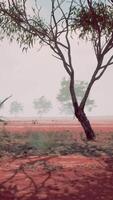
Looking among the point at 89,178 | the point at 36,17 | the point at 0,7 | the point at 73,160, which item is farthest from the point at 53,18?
the point at 89,178

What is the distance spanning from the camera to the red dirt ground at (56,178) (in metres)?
11.2

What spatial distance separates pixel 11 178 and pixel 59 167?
5.91 ft

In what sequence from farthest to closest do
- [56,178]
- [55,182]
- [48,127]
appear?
[48,127], [56,178], [55,182]

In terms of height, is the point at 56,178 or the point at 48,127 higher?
the point at 48,127

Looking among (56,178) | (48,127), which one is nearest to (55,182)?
(56,178)

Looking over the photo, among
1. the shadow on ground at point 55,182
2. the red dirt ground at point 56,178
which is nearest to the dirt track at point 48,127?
the red dirt ground at point 56,178

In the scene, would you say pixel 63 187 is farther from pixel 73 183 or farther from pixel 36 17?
pixel 36 17

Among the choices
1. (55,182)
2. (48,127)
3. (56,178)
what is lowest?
(55,182)

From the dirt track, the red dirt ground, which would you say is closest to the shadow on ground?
the red dirt ground

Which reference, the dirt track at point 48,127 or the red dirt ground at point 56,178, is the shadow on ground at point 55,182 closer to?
the red dirt ground at point 56,178

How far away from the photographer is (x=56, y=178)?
12.2 meters

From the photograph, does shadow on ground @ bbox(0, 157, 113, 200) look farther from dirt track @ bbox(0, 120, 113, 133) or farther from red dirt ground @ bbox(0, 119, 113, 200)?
dirt track @ bbox(0, 120, 113, 133)

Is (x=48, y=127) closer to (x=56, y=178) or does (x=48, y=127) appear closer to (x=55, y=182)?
(x=56, y=178)

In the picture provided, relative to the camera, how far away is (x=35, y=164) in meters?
13.7
